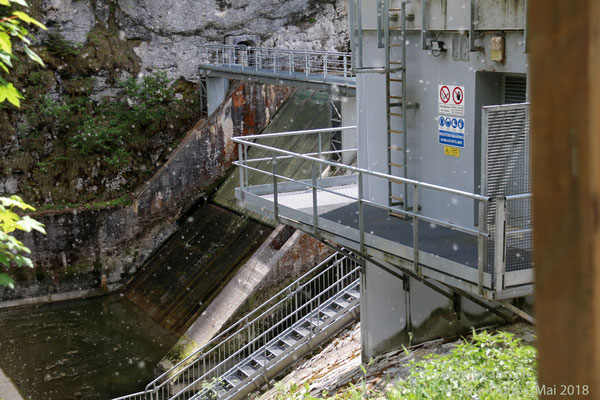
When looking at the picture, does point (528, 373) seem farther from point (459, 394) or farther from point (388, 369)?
point (388, 369)

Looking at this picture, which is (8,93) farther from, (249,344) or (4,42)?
(249,344)

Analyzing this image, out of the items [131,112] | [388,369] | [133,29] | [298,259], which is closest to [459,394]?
[388,369]

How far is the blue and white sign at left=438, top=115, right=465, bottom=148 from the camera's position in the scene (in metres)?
8.23

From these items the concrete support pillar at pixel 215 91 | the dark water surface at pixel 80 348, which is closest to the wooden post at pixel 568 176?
the dark water surface at pixel 80 348

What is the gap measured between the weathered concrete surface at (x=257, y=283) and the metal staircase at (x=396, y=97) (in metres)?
7.24

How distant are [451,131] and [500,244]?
2362 mm

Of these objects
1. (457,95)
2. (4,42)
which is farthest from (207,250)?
(4,42)

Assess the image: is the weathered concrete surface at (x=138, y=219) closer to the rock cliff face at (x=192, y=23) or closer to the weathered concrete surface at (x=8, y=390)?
the rock cliff face at (x=192, y=23)

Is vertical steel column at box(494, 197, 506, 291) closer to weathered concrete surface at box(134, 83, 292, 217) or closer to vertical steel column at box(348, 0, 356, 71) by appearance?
vertical steel column at box(348, 0, 356, 71)

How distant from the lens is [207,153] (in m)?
22.8

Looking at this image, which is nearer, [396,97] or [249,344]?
[396,97]

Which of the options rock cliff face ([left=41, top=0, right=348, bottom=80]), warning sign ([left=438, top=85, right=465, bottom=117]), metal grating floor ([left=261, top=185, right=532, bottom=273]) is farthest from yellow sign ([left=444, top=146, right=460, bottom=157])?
rock cliff face ([left=41, top=0, right=348, bottom=80])

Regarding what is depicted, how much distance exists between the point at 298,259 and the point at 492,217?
9983 mm

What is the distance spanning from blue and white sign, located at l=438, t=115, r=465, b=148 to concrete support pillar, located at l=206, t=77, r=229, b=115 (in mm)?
16347
